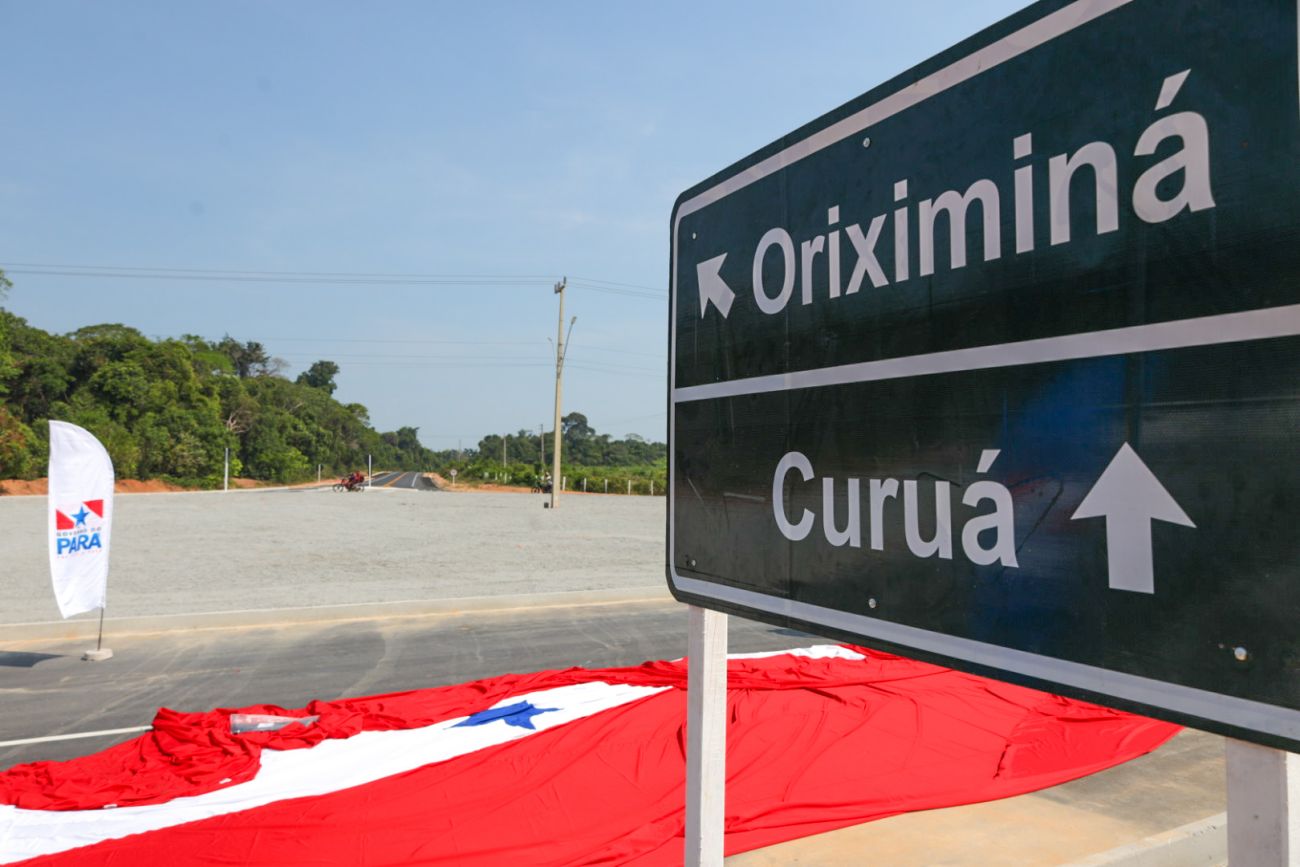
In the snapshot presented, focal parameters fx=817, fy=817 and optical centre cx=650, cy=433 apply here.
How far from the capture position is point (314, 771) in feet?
17.4

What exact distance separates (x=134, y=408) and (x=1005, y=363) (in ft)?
216

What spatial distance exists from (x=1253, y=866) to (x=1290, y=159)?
82 cm

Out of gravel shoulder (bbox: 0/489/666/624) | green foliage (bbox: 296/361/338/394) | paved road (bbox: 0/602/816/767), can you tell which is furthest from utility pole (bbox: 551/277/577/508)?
green foliage (bbox: 296/361/338/394)

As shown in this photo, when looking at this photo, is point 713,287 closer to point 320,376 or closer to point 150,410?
point 150,410

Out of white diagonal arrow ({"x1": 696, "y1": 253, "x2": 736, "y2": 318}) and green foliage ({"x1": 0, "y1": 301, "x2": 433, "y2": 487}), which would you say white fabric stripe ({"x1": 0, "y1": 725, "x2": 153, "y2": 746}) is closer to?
white diagonal arrow ({"x1": 696, "y1": 253, "x2": 736, "y2": 318})

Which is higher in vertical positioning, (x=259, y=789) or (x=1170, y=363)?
(x=1170, y=363)

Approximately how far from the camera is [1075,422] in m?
1.00

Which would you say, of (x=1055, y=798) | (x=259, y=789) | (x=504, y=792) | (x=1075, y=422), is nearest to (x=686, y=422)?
(x=1075, y=422)

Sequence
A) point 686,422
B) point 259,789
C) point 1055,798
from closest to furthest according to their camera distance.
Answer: point 686,422 → point 1055,798 → point 259,789

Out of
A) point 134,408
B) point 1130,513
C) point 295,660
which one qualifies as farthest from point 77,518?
point 134,408

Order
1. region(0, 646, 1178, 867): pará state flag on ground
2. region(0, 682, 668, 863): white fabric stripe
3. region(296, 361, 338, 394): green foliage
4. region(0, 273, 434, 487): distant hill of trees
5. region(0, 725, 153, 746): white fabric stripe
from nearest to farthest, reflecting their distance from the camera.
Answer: region(0, 646, 1178, 867): pará state flag on ground, region(0, 682, 668, 863): white fabric stripe, region(0, 725, 153, 746): white fabric stripe, region(0, 273, 434, 487): distant hill of trees, region(296, 361, 338, 394): green foliage

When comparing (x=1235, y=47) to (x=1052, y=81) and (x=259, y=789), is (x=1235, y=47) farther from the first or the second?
(x=259, y=789)

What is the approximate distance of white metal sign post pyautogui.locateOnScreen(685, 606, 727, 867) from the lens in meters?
1.80

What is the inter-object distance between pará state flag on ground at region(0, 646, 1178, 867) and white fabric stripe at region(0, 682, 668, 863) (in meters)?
0.02
